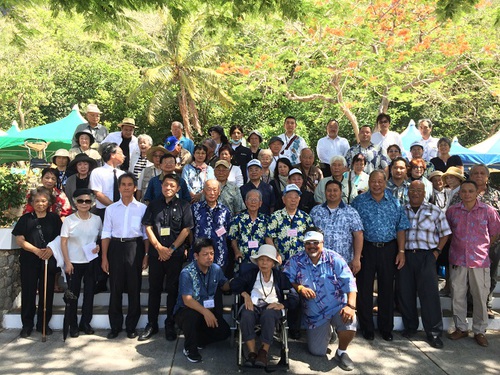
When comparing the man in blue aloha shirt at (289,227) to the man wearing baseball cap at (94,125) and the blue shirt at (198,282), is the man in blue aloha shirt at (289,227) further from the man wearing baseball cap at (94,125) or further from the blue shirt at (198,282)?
the man wearing baseball cap at (94,125)

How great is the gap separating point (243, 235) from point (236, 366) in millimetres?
1495

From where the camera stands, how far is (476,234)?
5.36 m

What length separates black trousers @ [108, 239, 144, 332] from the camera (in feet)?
17.2

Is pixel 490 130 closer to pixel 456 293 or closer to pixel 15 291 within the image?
pixel 456 293

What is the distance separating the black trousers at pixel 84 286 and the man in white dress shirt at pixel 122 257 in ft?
0.66

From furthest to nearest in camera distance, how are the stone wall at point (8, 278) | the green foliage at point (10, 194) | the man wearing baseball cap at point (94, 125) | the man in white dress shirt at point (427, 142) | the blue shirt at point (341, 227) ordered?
the man in white dress shirt at point (427, 142) → the man wearing baseball cap at point (94, 125) → the green foliage at point (10, 194) → the stone wall at point (8, 278) → the blue shirt at point (341, 227)

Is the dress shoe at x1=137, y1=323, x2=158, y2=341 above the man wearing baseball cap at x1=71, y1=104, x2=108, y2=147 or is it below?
below

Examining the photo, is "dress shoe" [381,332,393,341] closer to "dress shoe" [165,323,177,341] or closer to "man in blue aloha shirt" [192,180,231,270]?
"man in blue aloha shirt" [192,180,231,270]

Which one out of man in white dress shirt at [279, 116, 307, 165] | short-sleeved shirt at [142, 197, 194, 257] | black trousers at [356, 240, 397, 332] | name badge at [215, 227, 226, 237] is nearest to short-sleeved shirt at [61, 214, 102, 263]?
short-sleeved shirt at [142, 197, 194, 257]

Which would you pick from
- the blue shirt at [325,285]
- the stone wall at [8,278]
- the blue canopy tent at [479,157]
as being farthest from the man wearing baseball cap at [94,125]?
the blue canopy tent at [479,157]

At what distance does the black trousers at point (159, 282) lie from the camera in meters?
5.30

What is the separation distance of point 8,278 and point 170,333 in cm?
232

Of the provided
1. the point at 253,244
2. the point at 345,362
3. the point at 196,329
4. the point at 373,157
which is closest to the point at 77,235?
the point at 196,329

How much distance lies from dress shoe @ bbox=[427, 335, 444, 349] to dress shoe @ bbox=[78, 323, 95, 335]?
4.04 m
